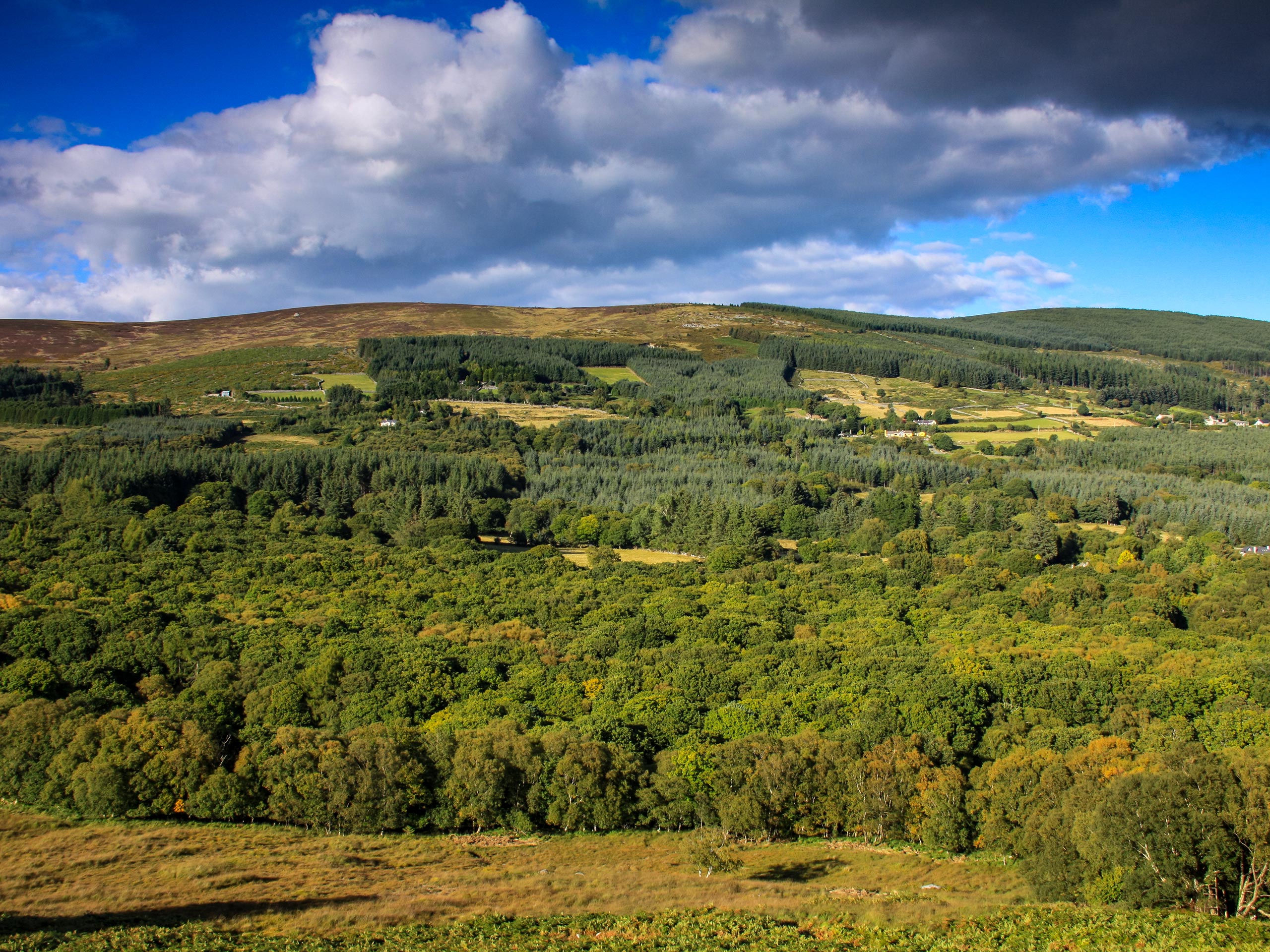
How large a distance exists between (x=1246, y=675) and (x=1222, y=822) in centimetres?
2744

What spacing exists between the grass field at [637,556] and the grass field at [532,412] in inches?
2327

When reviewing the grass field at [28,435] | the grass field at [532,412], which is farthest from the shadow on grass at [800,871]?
the grass field at [28,435]

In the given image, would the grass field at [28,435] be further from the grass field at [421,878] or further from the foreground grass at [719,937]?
the foreground grass at [719,937]

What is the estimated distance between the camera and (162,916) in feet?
101

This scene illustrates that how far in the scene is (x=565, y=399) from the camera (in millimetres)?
197375

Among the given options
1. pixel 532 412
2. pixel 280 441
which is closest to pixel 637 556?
pixel 532 412

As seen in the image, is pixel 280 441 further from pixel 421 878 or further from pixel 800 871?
pixel 800 871

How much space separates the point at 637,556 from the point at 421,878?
2963 inches

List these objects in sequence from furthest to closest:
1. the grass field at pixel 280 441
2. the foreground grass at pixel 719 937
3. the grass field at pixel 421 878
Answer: the grass field at pixel 280 441 < the grass field at pixel 421 878 < the foreground grass at pixel 719 937

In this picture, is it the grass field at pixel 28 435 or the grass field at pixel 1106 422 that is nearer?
the grass field at pixel 28 435

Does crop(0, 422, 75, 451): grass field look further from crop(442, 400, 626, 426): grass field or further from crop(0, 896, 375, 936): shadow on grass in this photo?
crop(0, 896, 375, 936): shadow on grass

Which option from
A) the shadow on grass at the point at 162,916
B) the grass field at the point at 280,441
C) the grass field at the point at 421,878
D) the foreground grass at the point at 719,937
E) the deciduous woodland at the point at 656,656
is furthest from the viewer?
the grass field at the point at 280,441

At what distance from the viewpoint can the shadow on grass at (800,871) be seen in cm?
3594

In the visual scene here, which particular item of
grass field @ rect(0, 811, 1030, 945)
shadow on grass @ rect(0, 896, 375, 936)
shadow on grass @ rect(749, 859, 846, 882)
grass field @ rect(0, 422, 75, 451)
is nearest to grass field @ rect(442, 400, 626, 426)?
grass field @ rect(0, 422, 75, 451)
